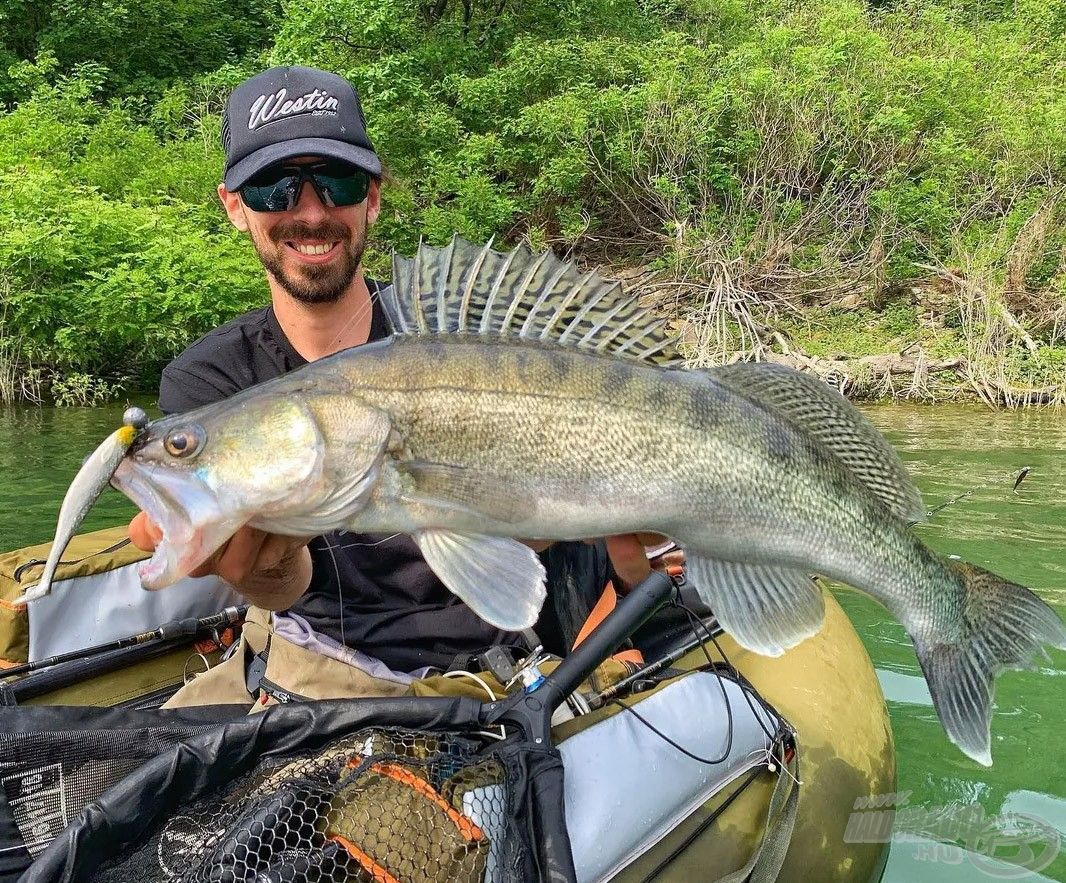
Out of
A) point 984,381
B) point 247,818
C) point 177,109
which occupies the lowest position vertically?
point 984,381

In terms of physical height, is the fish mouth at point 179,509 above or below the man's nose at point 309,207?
below

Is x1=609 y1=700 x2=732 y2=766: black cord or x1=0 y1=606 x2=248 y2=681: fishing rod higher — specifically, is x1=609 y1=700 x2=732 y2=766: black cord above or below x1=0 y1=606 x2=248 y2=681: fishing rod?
above

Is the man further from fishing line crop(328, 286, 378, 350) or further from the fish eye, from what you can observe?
the fish eye

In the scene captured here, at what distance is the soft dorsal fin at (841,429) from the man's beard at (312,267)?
5.08ft

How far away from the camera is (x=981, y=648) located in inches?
86.4

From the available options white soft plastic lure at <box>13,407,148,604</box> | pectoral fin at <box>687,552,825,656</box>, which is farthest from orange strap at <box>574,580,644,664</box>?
white soft plastic lure at <box>13,407,148,604</box>

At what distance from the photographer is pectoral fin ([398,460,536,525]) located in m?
1.85

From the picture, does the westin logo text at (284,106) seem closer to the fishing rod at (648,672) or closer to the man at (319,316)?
the man at (319,316)

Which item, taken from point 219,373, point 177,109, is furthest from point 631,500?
point 177,109

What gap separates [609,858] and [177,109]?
21416 mm

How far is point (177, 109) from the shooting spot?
779 inches

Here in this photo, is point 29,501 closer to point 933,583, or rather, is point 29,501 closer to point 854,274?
point 933,583

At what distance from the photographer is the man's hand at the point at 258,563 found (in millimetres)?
1969

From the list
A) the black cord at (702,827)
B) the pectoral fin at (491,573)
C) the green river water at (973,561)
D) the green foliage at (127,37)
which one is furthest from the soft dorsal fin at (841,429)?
the green foliage at (127,37)
